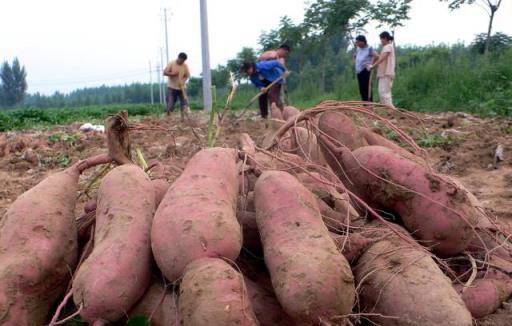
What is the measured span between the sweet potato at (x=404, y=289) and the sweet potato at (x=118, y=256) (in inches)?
32.4

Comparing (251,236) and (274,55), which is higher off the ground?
(274,55)

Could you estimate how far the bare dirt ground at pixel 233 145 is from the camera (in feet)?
14.0

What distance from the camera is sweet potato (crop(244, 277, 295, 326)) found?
1778mm

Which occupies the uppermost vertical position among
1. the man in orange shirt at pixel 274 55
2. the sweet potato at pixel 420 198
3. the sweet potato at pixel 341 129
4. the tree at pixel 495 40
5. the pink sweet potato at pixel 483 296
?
the tree at pixel 495 40

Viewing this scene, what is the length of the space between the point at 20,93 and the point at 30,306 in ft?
273

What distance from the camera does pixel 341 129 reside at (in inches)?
107

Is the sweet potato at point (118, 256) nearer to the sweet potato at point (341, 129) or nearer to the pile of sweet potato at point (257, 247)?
the pile of sweet potato at point (257, 247)

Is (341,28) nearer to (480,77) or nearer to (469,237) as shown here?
(480,77)

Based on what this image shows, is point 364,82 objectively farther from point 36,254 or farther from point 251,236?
point 36,254

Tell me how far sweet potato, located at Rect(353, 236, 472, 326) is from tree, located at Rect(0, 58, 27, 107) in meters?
81.2

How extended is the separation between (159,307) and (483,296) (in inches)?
50.5

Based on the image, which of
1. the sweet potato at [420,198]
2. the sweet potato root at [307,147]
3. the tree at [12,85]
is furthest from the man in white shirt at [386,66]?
the tree at [12,85]

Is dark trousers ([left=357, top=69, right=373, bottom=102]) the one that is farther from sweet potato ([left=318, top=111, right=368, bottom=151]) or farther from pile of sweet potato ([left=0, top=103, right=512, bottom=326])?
pile of sweet potato ([left=0, top=103, right=512, bottom=326])

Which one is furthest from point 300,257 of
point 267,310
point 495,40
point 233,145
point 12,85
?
point 12,85
